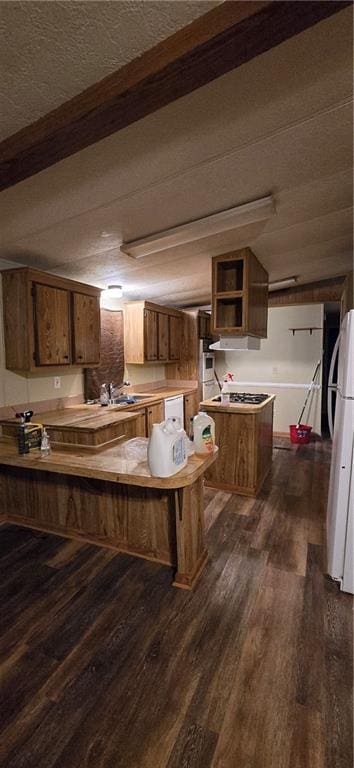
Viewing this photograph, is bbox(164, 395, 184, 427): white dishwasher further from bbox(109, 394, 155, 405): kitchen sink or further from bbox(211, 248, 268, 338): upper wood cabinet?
bbox(211, 248, 268, 338): upper wood cabinet

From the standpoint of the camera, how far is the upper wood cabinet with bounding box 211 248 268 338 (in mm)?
3074

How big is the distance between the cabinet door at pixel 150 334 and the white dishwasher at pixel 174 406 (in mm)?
624

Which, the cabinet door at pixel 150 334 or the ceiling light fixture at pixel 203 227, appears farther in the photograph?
the cabinet door at pixel 150 334

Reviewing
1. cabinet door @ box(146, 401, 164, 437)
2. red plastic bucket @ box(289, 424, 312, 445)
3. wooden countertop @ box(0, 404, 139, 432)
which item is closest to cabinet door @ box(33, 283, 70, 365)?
wooden countertop @ box(0, 404, 139, 432)

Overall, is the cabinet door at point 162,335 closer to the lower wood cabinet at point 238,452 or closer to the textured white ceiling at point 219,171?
the lower wood cabinet at point 238,452

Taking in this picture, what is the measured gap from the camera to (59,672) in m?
1.54

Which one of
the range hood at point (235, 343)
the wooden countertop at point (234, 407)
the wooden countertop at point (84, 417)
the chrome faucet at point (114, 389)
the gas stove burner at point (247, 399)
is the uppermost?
the range hood at point (235, 343)

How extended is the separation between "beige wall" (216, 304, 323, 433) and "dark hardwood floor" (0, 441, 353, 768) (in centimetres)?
328

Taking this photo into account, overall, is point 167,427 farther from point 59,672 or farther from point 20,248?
point 20,248

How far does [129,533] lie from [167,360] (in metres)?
2.94

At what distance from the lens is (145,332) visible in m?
4.30

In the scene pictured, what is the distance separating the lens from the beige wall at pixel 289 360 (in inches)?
213

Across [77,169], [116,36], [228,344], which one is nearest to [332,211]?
[228,344]

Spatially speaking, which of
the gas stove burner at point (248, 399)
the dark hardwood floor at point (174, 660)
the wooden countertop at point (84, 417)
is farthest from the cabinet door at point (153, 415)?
the dark hardwood floor at point (174, 660)
